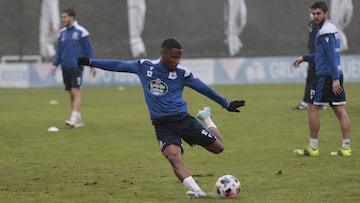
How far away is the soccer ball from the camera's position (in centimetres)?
895

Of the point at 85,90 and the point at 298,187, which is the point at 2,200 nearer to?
the point at 298,187

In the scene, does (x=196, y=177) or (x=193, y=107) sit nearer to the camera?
(x=196, y=177)

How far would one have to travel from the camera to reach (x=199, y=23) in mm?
36969

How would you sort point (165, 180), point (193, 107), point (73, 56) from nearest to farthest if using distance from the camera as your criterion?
point (165, 180) < point (73, 56) < point (193, 107)

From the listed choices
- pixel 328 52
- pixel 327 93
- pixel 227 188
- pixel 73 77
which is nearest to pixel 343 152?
pixel 327 93

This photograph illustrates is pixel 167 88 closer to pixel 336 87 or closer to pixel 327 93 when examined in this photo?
pixel 336 87

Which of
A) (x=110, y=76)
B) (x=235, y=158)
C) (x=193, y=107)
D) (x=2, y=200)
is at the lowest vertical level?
(x=110, y=76)

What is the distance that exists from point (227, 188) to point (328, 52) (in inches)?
153

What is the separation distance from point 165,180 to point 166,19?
1067 inches

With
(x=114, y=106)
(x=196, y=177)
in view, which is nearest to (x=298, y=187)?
(x=196, y=177)

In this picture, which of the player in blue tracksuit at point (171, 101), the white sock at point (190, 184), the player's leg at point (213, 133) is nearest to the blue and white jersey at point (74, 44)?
the player's leg at point (213, 133)

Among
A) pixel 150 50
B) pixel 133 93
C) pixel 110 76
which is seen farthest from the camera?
pixel 150 50

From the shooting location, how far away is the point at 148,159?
1260cm

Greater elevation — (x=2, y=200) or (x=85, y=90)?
(x=2, y=200)
